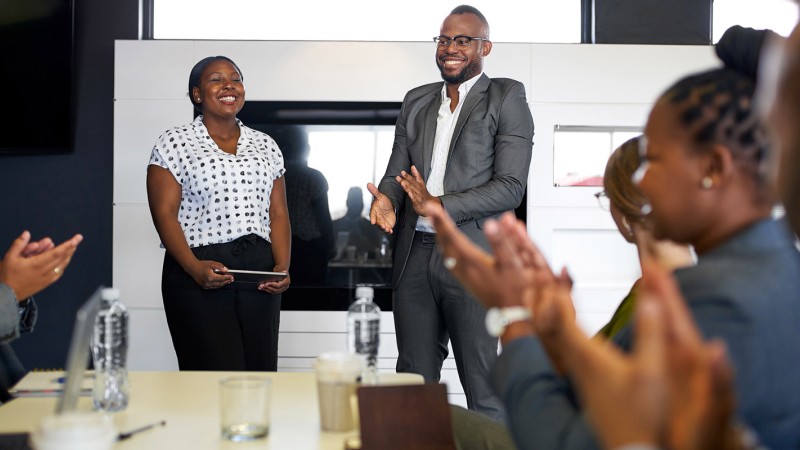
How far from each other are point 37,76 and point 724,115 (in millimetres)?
4189

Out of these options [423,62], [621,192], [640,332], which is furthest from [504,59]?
[640,332]

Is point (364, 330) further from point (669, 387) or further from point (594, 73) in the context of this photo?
point (594, 73)

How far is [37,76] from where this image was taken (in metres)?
4.66

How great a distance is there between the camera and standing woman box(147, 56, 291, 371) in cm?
318

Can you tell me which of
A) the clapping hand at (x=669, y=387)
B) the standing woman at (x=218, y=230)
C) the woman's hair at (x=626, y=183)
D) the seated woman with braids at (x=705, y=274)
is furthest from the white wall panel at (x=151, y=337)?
the clapping hand at (x=669, y=387)

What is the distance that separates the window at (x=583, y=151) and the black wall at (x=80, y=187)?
7.56ft

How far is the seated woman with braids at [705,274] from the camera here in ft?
3.49

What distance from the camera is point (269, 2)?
506 centimetres

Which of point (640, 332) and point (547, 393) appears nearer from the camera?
point (640, 332)

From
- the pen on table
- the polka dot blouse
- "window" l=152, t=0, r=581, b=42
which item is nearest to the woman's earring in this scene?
the pen on table

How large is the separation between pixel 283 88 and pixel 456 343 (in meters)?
1.92

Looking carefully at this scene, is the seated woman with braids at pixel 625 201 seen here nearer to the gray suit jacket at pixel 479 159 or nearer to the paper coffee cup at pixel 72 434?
the paper coffee cup at pixel 72 434

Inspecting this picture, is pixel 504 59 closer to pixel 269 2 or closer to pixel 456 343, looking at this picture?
pixel 269 2

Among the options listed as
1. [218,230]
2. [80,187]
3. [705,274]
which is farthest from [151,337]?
[705,274]
